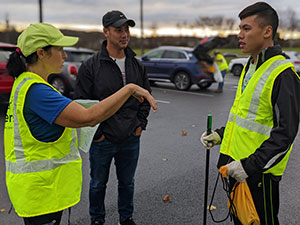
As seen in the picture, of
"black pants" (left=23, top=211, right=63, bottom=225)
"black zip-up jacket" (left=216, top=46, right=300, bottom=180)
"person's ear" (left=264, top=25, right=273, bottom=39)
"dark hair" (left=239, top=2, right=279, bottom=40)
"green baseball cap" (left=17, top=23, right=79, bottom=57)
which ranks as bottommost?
"black pants" (left=23, top=211, right=63, bottom=225)

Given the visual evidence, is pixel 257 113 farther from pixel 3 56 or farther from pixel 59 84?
pixel 59 84

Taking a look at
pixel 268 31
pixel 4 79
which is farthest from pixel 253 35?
pixel 4 79

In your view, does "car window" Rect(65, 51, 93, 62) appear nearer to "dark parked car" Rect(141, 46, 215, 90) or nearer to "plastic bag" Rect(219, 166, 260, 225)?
"dark parked car" Rect(141, 46, 215, 90)

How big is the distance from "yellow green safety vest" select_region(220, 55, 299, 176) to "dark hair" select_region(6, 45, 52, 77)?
129 centimetres

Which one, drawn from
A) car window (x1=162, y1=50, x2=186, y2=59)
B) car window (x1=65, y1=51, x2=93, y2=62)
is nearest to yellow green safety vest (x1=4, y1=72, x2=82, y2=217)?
car window (x1=65, y1=51, x2=93, y2=62)

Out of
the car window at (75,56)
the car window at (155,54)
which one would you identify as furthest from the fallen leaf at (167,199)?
the car window at (155,54)

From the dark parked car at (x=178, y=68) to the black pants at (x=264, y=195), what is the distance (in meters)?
9.91

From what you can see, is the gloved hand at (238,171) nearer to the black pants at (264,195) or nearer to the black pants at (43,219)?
the black pants at (264,195)

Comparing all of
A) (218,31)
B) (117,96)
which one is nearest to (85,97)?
(117,96)

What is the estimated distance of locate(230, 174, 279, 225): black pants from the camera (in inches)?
79.2

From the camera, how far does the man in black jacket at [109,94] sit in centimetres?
268

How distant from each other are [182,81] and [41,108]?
1085 centimetres

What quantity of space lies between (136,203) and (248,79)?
2033mm

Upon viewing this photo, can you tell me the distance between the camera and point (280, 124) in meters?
1.80
